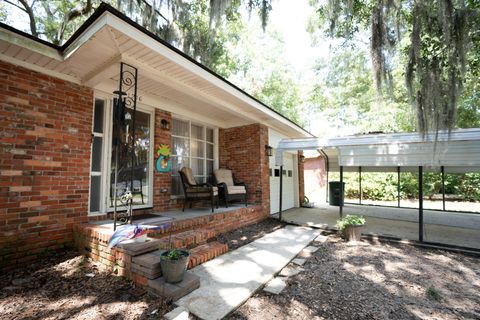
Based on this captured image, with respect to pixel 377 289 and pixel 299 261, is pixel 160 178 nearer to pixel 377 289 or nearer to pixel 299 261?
pixel 299 261

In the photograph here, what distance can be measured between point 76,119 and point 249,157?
394 cm

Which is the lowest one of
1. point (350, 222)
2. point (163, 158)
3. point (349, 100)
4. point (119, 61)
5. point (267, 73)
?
point (350, 222)

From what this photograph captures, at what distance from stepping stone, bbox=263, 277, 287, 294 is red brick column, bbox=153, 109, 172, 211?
2870 mm

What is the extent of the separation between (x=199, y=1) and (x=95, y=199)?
6.84 meters

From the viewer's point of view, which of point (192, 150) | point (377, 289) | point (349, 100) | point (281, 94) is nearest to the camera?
point (377, 289)

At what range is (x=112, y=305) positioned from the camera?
2.07m

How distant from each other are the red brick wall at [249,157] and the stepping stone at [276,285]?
3.27 metres

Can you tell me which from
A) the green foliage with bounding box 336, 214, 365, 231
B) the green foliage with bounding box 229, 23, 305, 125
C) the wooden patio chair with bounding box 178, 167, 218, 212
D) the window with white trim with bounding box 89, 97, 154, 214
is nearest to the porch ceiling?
the window with white trim with bounding box 89, 97, 154, 214

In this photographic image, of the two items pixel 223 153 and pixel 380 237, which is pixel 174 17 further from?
pixel 380 237

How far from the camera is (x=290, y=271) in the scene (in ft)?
10.1

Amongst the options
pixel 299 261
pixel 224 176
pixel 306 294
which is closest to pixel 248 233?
pixel 299 261

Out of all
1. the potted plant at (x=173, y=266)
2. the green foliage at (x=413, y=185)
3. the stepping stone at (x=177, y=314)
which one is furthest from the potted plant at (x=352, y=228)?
the green foliage at (x=413, y=185)

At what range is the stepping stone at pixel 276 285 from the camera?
A: 2.51 meters

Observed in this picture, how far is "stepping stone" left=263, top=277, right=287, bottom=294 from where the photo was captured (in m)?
2.51
